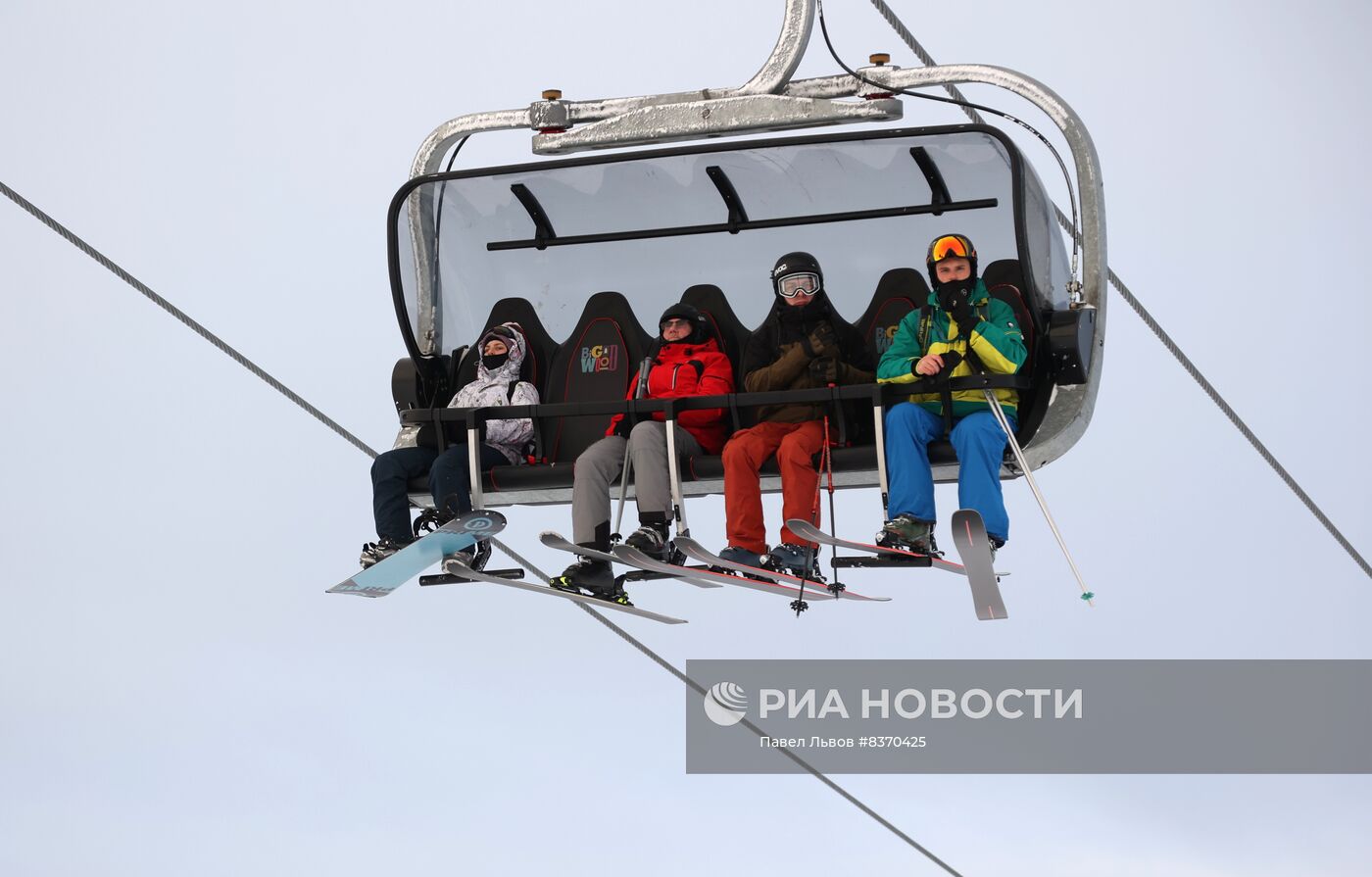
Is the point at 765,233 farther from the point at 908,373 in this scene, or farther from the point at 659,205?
the point at 908,373

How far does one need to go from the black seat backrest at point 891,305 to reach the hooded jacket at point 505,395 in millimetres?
1335

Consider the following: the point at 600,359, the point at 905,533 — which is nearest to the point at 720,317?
the point at 600,359

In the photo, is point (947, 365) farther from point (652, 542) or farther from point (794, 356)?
point (652, 542)

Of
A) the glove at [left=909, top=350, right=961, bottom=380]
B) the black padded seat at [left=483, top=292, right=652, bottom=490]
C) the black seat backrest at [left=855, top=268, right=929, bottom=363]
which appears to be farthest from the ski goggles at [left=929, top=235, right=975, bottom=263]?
the black padded seat at [left=483, top=292, right=652, bottom=490]

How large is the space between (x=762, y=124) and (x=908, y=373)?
106 centimetres

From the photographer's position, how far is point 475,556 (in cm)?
857

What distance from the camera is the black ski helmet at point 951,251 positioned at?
8047 mm

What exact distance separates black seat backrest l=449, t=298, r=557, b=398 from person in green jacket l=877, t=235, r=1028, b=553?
168 cm

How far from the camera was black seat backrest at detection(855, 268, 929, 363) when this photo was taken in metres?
8.84

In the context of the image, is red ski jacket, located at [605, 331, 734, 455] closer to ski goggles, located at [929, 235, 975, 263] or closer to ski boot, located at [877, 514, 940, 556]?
ski boot, located at [877, 514, 940, 556]

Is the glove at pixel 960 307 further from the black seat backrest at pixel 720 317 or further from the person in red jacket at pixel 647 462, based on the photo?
the black seat backrest at pixel 720 317

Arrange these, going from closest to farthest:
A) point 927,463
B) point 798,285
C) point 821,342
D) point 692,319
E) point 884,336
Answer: point 927,463
point 821,342
point 798,285
point 692,319
point 884,336

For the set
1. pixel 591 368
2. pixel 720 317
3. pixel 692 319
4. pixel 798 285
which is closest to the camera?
pixel 798 285

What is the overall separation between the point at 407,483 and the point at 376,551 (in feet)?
0.96
